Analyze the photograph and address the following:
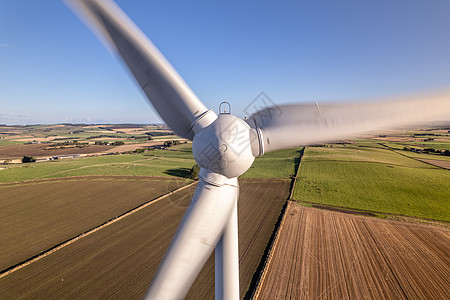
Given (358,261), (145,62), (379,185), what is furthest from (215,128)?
(379,185)

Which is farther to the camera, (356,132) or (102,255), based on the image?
(102,255)

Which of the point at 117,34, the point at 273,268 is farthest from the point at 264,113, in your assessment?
the point at 273,268

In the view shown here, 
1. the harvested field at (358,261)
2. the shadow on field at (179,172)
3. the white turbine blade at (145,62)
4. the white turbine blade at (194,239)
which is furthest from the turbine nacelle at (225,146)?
the shadow on field at (179,172)

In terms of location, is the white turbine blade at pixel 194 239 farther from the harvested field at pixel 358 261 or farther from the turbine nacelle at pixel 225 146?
the harvested field at pixel 358 261

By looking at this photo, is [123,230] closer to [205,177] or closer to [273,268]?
[273,268]

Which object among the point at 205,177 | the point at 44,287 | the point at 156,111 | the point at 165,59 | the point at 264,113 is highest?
the point at 165,59

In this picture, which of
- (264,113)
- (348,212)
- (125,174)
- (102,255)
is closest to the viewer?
(264,113)

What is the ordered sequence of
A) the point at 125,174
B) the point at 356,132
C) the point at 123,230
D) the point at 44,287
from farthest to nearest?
the point at 125,174 < the point at 123,230 < the point at 44,287 < the point at 356,132
